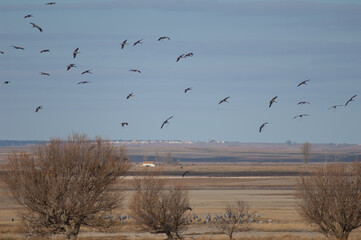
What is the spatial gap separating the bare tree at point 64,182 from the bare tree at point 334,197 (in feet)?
41.2

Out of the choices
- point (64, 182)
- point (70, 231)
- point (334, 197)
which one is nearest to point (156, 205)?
point (70, 231)

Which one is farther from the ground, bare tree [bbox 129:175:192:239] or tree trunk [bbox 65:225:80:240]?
bare tree [bbox 129:175:192:239]

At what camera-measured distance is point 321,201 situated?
150ft

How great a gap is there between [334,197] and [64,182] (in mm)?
17439

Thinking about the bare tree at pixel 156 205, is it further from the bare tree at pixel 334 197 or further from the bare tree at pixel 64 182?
the bare tree at pixel 334 197

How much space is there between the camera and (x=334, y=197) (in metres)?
45.5

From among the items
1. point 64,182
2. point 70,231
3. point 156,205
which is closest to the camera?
point 64,182

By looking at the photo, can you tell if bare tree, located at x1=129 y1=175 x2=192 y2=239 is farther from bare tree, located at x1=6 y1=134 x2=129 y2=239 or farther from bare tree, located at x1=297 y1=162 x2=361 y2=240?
bare tree, located at x1=297 y1=162 x2=361 y2=240

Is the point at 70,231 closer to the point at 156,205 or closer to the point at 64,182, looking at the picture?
the point at 64,182

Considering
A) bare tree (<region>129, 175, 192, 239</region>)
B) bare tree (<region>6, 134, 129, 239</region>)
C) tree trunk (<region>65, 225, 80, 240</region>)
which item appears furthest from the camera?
bare tree (<region>129, 175, 192, 239</region>)

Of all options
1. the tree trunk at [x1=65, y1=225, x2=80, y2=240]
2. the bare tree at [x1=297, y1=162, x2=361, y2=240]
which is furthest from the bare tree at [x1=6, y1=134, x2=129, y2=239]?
the bare tree at [x1=297, y1=162, x2=361, y2=240]

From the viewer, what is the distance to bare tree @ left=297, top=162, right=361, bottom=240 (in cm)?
4528

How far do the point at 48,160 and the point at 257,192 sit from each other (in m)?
72.8

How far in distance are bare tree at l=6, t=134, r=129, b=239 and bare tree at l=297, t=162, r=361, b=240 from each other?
12.6m
